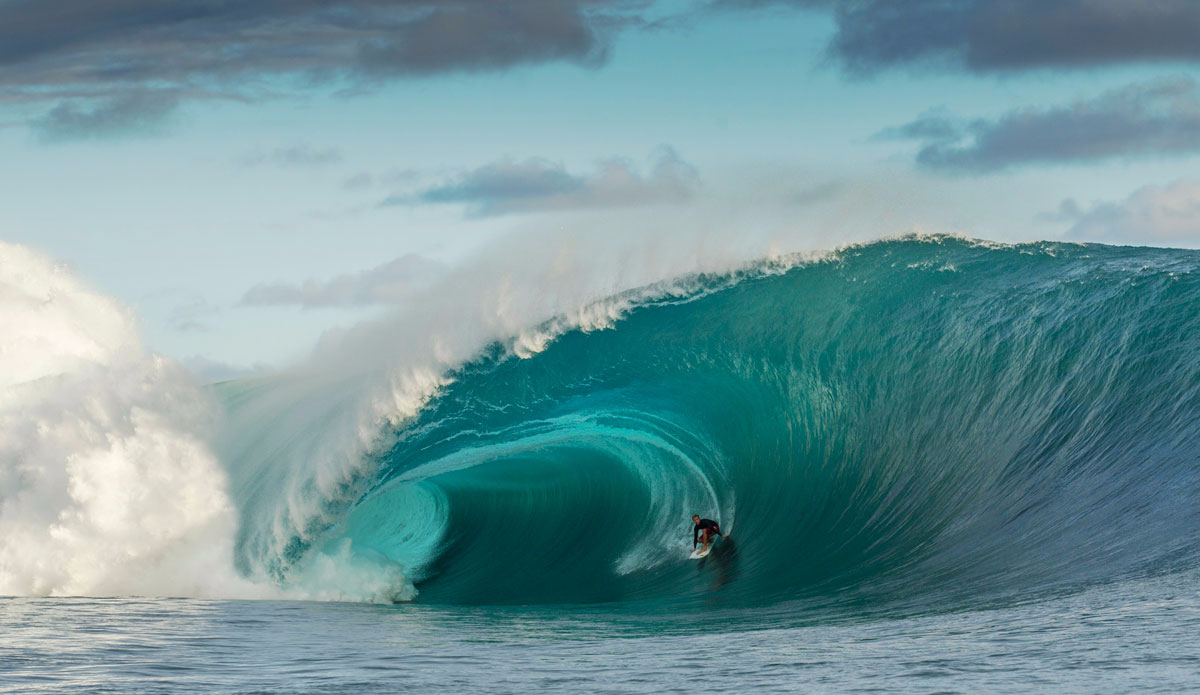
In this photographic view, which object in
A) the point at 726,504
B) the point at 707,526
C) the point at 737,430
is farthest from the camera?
the point at 737,430

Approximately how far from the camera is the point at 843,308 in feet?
43.6

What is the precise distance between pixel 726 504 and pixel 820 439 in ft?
4.20

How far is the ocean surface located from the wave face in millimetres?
38

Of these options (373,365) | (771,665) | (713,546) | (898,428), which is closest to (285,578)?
(373,365)

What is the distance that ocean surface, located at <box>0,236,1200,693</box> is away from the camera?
5953mm

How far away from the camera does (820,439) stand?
12211mm

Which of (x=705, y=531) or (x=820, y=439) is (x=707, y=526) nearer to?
(x=705, y=531)

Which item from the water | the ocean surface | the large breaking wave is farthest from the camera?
the large breaking wave

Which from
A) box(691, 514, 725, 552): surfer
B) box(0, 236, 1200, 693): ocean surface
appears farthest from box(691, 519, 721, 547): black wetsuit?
box(0, 236, 1200, 693): ocean surface

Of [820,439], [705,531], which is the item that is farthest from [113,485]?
[820,439]

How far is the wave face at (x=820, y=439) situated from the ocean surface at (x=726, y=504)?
4cm

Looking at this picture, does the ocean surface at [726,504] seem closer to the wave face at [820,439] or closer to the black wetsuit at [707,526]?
the wave face at [820,439]

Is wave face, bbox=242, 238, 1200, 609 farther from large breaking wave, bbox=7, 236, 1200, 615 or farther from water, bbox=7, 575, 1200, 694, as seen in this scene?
water, bbox=7, 575, 1200, 694

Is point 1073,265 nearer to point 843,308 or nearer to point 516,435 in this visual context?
point 843,308
